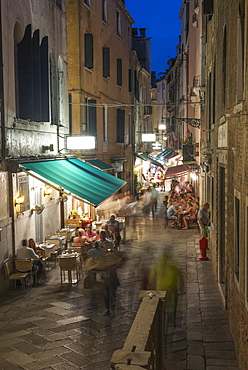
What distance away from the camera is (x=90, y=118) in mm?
20625

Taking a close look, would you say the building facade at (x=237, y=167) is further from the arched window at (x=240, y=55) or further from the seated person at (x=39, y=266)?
the seated person at (x=39, y=266)

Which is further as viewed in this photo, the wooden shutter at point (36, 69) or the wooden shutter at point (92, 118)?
the wooden shutter at point (92, 118)

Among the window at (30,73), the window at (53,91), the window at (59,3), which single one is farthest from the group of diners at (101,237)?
the window at (59,3)

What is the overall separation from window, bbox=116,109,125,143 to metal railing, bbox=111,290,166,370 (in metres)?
20.2

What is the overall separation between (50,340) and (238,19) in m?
6.11

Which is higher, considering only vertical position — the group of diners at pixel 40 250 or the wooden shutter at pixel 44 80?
the wooden shutter at pixel 44 80

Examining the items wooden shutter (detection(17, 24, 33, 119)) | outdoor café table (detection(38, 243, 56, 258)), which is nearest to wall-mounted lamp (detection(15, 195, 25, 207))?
A: outdoor café table (detection(38, 243, 56, 258))

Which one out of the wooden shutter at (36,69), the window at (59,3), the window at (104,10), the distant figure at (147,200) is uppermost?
the window at (104,10)

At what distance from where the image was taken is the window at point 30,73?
13070mm

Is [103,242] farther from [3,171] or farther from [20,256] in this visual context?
[3,171]

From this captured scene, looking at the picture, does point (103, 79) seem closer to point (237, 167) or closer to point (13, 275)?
point (13, 275)

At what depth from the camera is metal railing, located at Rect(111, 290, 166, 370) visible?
14.8 ft

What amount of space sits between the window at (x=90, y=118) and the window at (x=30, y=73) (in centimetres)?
555

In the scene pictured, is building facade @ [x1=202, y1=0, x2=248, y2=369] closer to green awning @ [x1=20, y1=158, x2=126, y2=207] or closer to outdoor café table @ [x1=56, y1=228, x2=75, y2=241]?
green awning @ [x1=20, y1=158, x2=126, y2=207]
